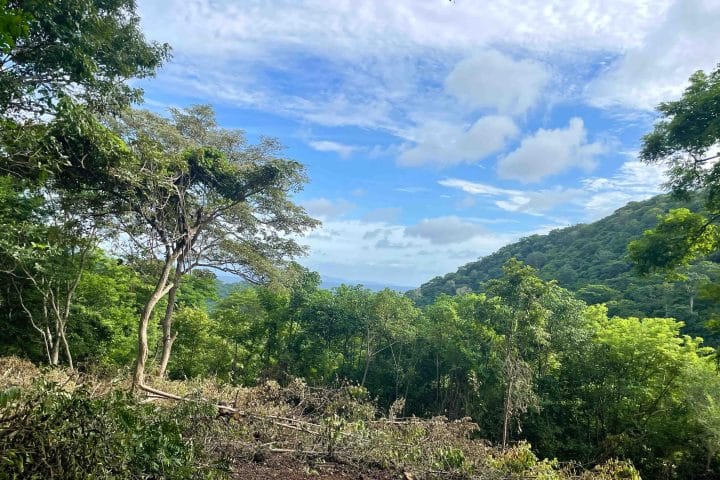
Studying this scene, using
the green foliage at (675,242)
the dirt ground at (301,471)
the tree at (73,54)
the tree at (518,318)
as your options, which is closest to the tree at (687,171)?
the green foliage at (675,242)

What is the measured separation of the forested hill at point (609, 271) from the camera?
24205 millimetres

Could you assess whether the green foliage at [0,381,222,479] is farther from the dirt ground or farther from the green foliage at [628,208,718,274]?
the green foliage at [628,208,718,274]

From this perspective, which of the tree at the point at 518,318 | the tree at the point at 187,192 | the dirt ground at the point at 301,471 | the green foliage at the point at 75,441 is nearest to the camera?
the green foliage at the point at 75,441

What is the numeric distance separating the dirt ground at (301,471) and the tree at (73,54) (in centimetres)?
454

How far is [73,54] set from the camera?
15.1ft

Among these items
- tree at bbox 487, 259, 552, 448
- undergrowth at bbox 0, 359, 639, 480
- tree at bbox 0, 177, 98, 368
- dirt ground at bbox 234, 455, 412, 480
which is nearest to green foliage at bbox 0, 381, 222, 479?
undergrowth at bbox 0, 359, 639, 480

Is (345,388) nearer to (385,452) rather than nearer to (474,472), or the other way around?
(385,452)

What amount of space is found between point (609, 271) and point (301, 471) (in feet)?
116

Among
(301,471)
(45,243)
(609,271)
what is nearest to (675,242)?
(301,471)

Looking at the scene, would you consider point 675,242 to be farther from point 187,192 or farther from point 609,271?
point 609,271

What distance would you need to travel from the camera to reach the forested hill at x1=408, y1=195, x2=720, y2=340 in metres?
24.2

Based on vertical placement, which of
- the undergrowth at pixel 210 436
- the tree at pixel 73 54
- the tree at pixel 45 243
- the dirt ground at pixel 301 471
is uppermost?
the tree at pixel 73 54

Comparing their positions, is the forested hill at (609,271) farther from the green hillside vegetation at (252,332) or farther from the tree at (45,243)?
the tree at (45,243)

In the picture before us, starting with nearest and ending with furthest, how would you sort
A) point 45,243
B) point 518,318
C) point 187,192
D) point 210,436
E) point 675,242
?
point 210,436 < point 45,243 < point 675,242 < point 187,192 < point 518,318
